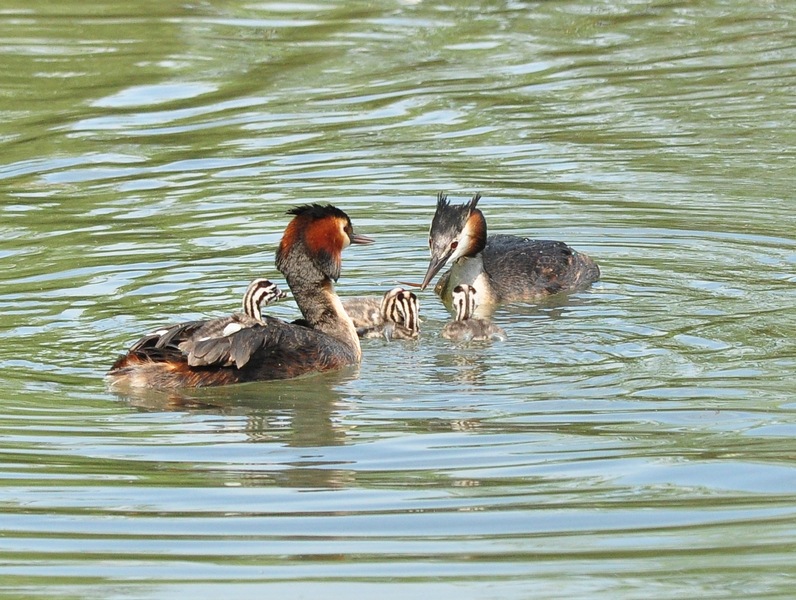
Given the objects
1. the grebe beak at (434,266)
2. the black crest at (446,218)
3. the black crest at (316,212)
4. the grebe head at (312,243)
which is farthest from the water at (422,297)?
the black crest at (316,212)

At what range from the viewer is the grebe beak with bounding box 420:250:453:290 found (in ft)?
37.1

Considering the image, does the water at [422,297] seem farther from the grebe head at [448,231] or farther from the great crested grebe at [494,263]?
the grebe head at [448,231]

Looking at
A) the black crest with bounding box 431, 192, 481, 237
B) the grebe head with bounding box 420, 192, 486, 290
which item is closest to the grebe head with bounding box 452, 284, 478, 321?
the grebe head with bounding box 420, 192, 486, 290

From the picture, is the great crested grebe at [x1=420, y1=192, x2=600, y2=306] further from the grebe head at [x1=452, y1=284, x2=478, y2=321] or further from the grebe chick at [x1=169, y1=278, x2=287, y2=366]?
the grebe chick at [x1=169, y1=278, x2=287, y2=366]

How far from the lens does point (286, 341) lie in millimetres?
9273

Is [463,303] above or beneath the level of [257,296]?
beneath

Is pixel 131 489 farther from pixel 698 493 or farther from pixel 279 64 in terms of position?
pixel 279 64

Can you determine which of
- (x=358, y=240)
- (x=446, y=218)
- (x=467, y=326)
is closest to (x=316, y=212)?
(x=358, y=240)

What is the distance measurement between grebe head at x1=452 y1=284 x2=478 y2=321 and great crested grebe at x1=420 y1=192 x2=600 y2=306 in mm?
625

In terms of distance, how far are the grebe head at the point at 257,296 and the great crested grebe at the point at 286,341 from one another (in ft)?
0.60

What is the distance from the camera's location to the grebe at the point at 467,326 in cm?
997

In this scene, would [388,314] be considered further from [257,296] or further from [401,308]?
[257,296]

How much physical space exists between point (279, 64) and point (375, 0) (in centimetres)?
263

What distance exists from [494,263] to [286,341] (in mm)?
3130
